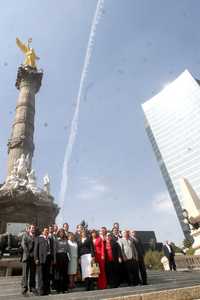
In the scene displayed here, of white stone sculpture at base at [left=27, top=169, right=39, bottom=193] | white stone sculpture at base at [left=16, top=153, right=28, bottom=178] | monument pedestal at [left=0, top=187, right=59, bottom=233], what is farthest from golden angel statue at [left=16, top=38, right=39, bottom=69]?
monument pedestal at [left=0, top=187, right=59, bottom=233]

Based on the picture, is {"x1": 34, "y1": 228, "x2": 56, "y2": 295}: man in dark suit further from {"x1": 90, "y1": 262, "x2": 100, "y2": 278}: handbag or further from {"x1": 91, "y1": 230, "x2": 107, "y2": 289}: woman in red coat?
{"x1": 91, "y1": 230, "x2": 107, "y2": 289}: woman in red coat

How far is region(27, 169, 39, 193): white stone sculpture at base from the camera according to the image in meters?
17.4

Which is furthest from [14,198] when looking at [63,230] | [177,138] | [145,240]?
[177,138]

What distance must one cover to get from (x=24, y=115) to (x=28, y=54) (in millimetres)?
8505

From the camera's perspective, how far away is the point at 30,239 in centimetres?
693

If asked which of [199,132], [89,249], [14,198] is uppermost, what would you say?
[199,132]

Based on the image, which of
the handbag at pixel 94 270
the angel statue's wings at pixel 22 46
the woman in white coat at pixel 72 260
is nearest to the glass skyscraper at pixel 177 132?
the angel statue's wings at pixel 22 46

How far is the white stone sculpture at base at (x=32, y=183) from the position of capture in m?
17.4

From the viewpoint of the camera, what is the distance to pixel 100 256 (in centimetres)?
730

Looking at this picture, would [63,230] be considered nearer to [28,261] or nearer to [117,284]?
[28,261]

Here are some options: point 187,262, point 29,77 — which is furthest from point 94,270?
point 29,77

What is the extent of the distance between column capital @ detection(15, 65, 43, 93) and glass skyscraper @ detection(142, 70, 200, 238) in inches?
2504

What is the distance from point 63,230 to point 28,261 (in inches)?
48.7

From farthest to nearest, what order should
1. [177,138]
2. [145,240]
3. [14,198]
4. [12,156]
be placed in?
[177,138], [145,240], [12,156], [14,198]
